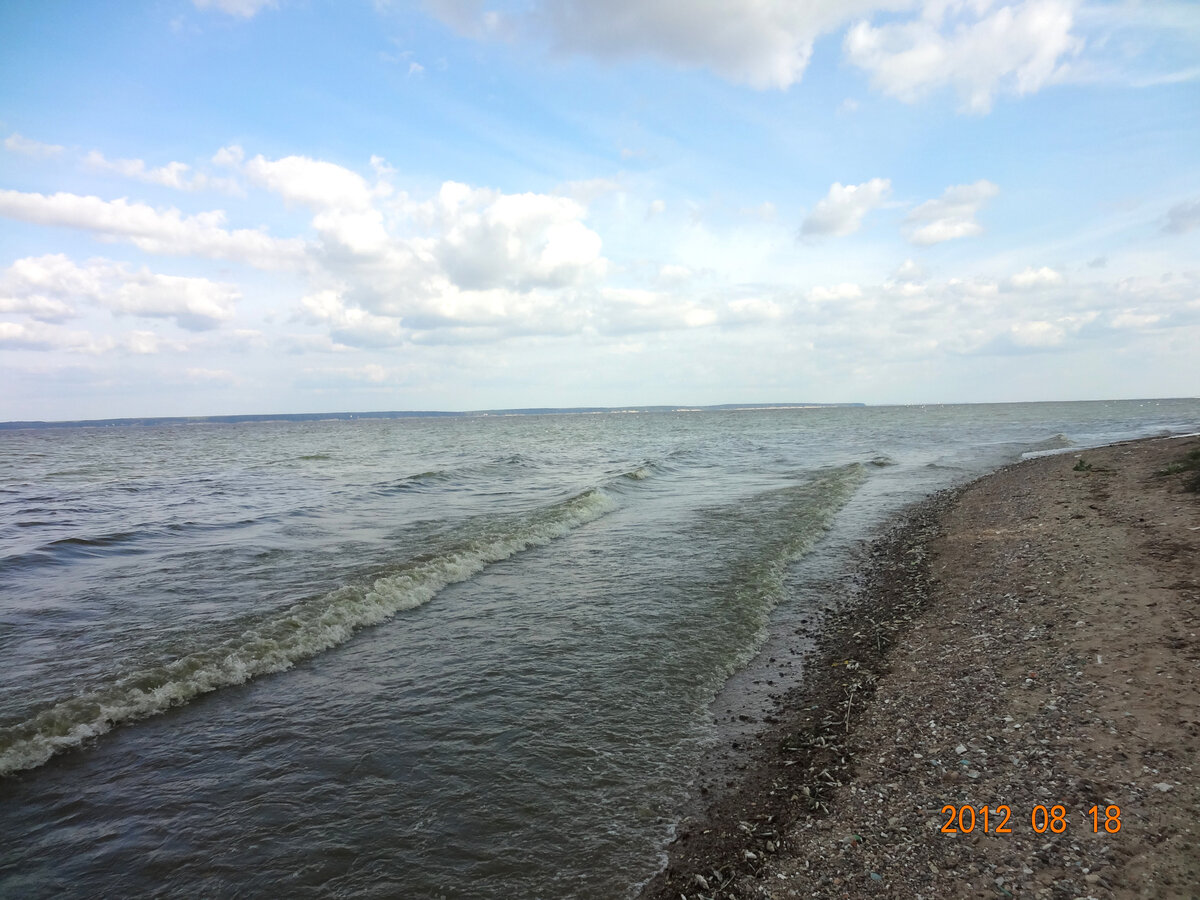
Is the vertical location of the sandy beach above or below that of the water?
above

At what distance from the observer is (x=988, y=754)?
579 cm
